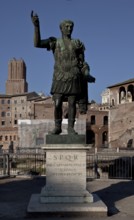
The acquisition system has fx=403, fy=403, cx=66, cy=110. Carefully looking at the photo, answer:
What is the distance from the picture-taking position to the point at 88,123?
85750 mm

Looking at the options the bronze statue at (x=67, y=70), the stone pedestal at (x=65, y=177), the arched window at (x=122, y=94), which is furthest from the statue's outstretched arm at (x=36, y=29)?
the arched window at (x=122, y=94)

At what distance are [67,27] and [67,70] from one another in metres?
0.99

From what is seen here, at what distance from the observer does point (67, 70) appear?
29.6 ft

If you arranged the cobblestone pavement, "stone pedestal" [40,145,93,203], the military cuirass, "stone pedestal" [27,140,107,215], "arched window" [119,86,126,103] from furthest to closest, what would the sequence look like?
"arched window" [119,86,126,103] < the military cuirass < "stone pedestal" [40,145,93,203] < "stone pedestal" [27,140,107,215] < the cobblestone pavement

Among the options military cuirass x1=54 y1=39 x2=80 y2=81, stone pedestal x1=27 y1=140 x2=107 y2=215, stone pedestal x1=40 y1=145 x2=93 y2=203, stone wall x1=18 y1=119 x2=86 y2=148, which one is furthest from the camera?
stone wall x1=18 y1=119 x2=86 y2=148

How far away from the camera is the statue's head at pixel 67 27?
358 inches

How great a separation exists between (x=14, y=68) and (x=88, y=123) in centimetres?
9592

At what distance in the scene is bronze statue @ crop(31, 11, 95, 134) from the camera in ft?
29.6

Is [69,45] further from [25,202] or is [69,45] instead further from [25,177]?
[25,177]

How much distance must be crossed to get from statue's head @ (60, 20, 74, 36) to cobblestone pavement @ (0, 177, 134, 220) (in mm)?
4061

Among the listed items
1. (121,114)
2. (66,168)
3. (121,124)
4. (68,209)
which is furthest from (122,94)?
(68,209)

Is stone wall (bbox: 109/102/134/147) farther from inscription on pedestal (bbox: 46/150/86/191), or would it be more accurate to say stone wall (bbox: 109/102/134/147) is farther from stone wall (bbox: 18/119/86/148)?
inscription on pedestal (bbox: 46/150/86/191)

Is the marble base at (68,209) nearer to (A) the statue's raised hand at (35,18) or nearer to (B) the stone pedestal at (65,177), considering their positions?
(B) the stone pedestal at (65,177)

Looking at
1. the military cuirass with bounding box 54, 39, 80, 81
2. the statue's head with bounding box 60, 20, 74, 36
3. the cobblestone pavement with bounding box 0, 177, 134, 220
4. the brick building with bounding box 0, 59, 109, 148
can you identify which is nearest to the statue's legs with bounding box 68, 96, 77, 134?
the military cuirass with bounding box 54, 39, 80, 81
